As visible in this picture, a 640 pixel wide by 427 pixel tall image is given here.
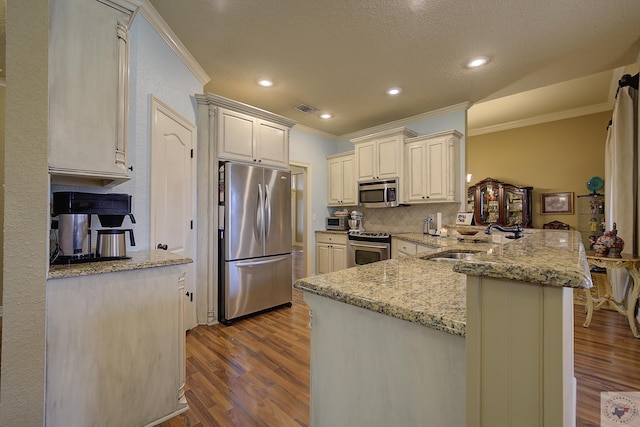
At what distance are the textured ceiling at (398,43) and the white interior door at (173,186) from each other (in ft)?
2.49

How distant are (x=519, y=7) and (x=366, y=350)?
8.44ft

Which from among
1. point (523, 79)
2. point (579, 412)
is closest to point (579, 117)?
point (523, 79)

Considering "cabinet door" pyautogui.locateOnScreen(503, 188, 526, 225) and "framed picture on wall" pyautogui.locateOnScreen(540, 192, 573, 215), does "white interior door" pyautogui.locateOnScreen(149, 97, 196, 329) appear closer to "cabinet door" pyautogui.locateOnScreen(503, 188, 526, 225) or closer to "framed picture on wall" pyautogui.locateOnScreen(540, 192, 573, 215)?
"cabinet door" pyautogui.locateOnScreen(503, 188, 526, 225)

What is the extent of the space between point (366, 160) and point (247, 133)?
206 cm

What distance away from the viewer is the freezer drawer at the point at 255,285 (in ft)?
9.69

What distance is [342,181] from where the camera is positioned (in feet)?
16.2

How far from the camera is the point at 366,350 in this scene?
93 cm

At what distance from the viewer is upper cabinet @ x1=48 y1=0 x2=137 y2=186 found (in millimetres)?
1356

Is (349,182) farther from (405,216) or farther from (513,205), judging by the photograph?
(513,205)

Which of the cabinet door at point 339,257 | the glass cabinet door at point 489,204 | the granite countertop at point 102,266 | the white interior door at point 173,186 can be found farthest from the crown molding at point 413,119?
the granite countertop at point 102,266

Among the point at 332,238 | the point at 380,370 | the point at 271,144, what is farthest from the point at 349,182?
the point at 380,370

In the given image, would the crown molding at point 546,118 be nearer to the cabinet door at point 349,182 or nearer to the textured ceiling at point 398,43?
the textured ceiling at point 398,43

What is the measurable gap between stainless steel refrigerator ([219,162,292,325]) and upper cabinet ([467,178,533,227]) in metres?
4.00

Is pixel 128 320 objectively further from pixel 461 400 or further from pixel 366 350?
pixel 461 400
